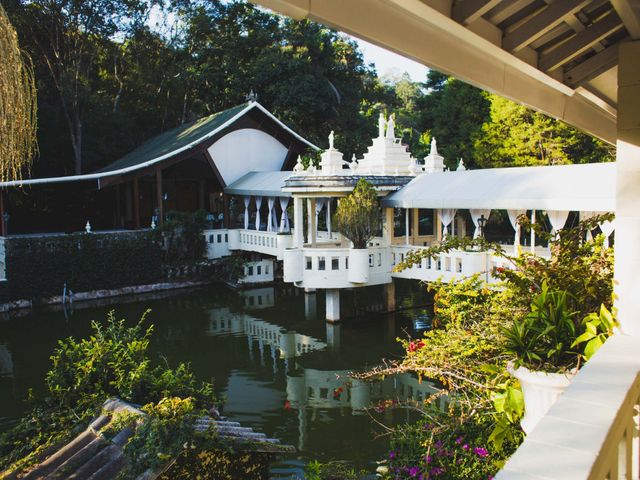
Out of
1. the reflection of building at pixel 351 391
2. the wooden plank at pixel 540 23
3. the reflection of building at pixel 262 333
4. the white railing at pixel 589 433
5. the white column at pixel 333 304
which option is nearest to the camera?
the white railing at pixel 589 433

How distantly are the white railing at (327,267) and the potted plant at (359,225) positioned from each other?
8.8 inches

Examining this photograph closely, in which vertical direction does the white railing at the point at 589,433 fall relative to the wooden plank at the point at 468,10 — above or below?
below

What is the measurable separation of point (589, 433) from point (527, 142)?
21.2 metres

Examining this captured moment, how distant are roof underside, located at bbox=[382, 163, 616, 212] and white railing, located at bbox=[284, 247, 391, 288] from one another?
1.41 meters

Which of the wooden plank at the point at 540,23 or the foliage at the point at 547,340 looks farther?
the foliage at the point at 547,340

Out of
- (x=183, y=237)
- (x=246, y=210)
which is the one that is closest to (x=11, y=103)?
(x=183, y=237)

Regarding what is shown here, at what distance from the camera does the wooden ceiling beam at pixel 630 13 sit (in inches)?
112

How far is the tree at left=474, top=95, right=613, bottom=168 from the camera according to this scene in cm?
2058

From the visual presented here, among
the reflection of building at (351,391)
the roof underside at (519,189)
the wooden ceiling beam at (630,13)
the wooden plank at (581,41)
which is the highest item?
the wooden plank at (581,41)

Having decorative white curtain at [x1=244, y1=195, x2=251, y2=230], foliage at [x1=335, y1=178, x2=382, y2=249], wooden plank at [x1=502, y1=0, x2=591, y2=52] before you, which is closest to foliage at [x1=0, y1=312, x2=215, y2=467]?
wooden plank at [x1=502, y1=0, x2=591, y2=52]

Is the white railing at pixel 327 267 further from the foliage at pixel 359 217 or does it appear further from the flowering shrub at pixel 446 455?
the flowering shrub at pixel 446 455

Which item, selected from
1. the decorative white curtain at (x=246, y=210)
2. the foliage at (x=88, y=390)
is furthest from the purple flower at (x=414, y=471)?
the decorative white curtain at (x=246, y=210)

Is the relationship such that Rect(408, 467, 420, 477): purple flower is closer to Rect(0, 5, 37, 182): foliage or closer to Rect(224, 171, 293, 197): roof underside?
Rect(0, 5, 37, 182): foliage

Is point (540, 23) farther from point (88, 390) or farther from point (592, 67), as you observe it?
point (88, 390)
